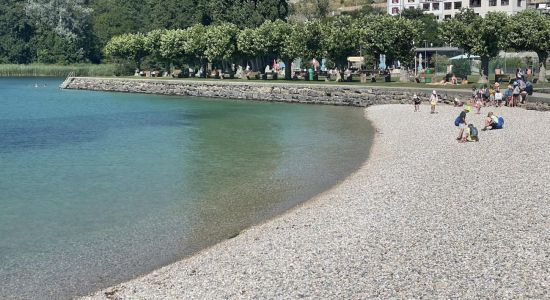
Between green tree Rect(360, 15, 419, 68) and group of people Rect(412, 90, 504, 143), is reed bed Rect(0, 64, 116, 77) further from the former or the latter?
group of people Rect(412, 90, 504, 143)

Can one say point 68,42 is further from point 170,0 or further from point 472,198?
point 472,198

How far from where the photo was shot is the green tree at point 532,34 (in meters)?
63.5

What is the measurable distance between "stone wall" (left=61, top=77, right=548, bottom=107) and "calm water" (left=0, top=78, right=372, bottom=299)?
24.6ft

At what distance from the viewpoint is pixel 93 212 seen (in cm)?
2397

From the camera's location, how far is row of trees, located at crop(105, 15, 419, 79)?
74.4 meters

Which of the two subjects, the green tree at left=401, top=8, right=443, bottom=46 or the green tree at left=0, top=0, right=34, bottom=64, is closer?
the green tree at left=401, top=8, right=443, bottom=46

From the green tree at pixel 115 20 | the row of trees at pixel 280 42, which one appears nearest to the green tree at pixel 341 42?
the row of trees at pixel 280 42

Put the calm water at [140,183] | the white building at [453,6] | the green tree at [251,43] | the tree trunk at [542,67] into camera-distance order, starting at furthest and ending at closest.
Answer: the white building at [453,6], the green tree at [251,43], the tree trunk at [542,67], the calm water at [140,183]

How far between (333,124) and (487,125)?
44.8 ft

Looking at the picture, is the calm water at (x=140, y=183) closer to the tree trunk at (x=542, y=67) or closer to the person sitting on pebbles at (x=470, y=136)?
the person sitting on pebbles at (x=470, y=136)

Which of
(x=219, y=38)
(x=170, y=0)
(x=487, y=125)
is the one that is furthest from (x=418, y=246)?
(x=170, y=0)

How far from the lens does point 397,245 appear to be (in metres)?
17.4

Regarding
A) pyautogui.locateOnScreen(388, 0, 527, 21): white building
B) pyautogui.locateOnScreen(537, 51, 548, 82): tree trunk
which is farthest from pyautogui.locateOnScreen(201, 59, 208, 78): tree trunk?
pyautogui.locateOnScreen(388, 0, 527, 21): white building

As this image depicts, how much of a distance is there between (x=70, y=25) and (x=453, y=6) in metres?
89.1
